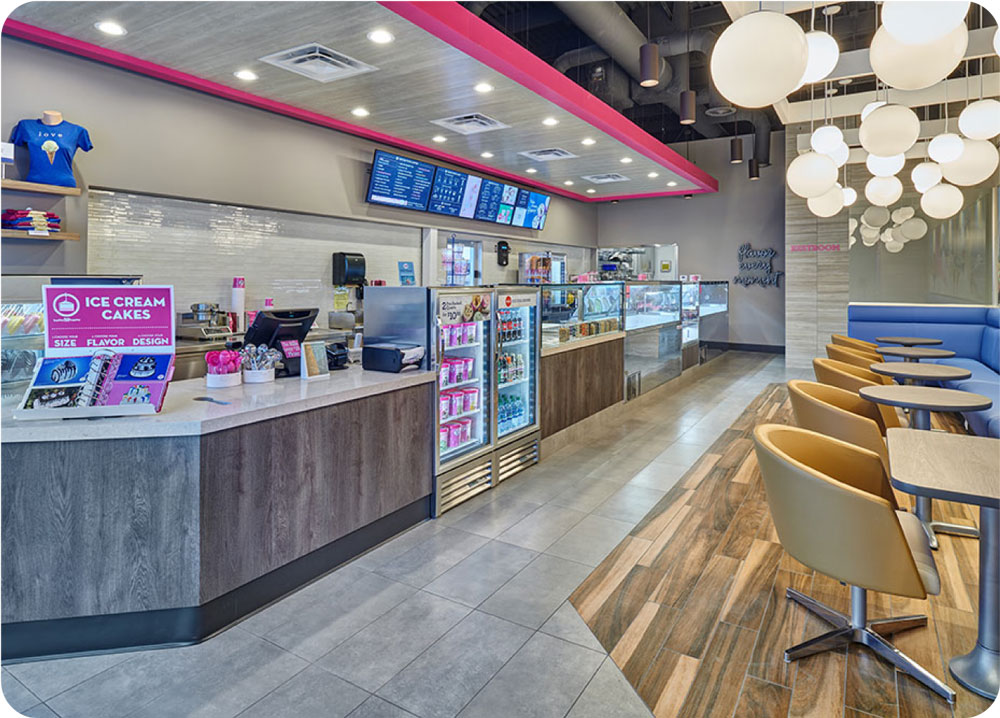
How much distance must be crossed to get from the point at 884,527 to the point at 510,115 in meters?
4.84

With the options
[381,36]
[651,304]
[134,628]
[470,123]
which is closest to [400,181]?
[470,123]

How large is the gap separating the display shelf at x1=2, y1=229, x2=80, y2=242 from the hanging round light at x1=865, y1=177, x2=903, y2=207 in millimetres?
6658

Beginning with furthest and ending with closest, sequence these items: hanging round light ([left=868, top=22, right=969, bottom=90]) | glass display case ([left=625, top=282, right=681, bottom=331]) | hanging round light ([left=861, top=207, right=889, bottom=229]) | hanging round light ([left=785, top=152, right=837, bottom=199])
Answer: hanging round light ([left=861, top=207, right=889, bottom=229]), glass display case ([left=625, top=282, right=681, bottom=331]), hanging round light ([left=785, top=152, right=837, bottom=199]), hanging round light ([left=868, top=22, right=969, bottom=90])

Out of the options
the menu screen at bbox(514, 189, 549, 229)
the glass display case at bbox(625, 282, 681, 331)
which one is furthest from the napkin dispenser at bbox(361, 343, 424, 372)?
the menu screen at bbox(514, 189, 549, 229)

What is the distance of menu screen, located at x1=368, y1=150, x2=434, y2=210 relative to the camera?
21.9 ft

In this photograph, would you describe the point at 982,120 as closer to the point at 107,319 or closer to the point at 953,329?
the point at 953,329

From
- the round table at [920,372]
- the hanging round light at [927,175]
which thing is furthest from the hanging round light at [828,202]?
the round table at [920,372]

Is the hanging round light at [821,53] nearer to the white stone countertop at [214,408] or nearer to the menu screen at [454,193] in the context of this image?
the white stone countertop at [214,408]

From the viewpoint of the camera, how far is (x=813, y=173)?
4.40 m

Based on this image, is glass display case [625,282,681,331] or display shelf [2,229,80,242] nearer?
display shelf [2,229,80,242]

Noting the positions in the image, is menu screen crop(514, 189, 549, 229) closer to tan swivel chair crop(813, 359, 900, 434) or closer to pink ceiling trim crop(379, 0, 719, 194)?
pink ceiling trim crop(379, 0, 719, 194)

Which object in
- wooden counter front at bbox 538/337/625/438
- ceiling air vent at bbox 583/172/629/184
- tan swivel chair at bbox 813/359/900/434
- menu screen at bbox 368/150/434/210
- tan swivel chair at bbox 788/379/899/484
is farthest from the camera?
ceiling air vent at bbox 583/172/629/184

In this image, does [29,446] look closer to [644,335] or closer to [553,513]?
[553,513]

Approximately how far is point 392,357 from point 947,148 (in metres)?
4.23
